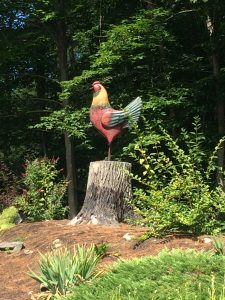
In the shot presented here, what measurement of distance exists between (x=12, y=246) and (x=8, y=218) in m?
2.51

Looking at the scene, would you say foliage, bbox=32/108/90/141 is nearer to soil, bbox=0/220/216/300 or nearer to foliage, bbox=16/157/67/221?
foliage, bbox=16/157/67/221

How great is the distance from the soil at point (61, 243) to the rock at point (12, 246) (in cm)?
6

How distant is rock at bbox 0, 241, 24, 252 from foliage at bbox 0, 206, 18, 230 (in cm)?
181

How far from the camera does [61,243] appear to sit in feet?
21.1

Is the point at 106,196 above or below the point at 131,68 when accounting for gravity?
below

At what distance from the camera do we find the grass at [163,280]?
3.37 m

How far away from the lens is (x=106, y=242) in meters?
6.04

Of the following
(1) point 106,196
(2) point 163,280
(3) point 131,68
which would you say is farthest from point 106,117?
(3) point 131,68

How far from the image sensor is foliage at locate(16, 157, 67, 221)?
383 inches

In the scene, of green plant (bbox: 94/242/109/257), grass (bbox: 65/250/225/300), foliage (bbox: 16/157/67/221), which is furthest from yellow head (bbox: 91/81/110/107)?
grass (bbox: 65/250/225/300)

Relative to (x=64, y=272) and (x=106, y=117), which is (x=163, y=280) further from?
(x=106, y=117)

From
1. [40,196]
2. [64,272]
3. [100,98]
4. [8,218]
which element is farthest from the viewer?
[40,196]

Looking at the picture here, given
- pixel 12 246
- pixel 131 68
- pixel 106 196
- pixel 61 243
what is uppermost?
pixel 131 68

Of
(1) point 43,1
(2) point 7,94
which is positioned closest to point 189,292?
(1) point 43,1
